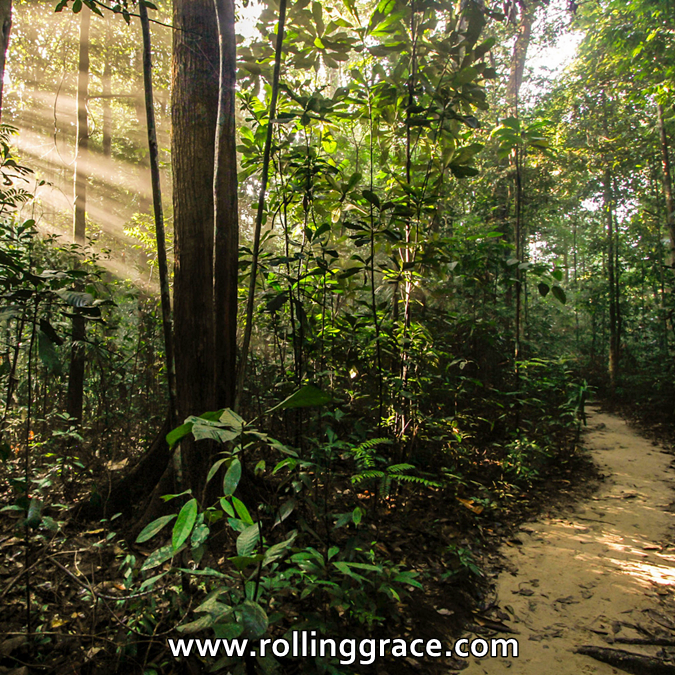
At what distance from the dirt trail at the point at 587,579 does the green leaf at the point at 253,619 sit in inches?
59.7

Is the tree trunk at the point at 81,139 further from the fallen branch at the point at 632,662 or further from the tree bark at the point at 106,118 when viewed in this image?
the fallen branch at the point at 632,662

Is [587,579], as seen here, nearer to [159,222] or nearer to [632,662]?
[632,662]

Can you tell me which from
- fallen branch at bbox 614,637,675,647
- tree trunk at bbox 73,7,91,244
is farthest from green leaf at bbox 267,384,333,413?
tree trunk at bbox 73,7,91,244

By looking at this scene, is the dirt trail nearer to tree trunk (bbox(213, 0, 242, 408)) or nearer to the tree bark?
tree trunk (bbox(213, 0, 242, 408))

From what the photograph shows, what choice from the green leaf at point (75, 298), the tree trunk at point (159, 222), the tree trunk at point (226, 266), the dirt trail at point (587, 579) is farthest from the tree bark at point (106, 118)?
the dirt trail at point (587, 579)

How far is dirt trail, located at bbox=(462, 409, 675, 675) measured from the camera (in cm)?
218

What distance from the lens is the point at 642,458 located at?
5.74 meters

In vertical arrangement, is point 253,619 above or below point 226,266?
below

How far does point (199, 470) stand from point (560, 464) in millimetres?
4579

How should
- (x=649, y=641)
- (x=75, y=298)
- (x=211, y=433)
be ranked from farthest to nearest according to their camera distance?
(x=649, y=641), (x=75, y=298), (x=211, y=433)

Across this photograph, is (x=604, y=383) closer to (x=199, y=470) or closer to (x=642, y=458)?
(x=642, y=458)

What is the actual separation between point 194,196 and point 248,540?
2.53 meters

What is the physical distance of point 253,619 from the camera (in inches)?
45.3

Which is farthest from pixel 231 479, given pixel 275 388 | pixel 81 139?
pixel 81 139
